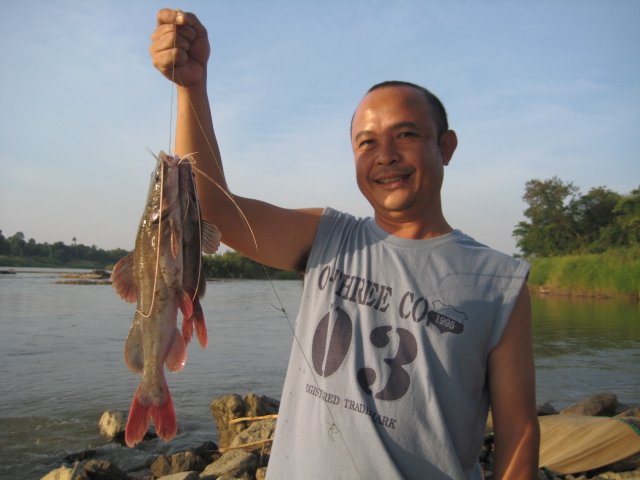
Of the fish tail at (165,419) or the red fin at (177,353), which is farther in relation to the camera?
the red fin at (177,353)

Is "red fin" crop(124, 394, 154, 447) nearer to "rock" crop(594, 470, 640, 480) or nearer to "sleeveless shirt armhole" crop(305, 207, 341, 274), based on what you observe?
"sleeveless shirt armhole" crop(305, 207, 341, 274)

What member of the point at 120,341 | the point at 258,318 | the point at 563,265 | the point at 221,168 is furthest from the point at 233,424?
the point at 563,265

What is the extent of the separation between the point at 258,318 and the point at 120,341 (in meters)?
6.78

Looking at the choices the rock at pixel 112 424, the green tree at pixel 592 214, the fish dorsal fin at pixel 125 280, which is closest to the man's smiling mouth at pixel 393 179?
the fish dorsal fin at pixel 125 280

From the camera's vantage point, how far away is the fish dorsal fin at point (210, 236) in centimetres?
200

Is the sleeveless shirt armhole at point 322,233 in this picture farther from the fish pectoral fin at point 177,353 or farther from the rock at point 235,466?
the rock at point 235,466

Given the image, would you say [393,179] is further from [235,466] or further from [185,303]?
[235,466]

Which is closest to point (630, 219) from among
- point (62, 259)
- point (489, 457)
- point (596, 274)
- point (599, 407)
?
point (596, 274)

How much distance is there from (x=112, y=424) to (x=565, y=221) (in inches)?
1911

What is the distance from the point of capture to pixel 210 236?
2.01 m

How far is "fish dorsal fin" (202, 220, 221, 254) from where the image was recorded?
78.8 inches

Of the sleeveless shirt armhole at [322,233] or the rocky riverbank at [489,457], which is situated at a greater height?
the sleeveless shirt armhole at [322,233]

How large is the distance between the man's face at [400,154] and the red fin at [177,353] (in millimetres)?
1034

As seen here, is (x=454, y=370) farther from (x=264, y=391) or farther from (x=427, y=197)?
(x=264, y=391)
